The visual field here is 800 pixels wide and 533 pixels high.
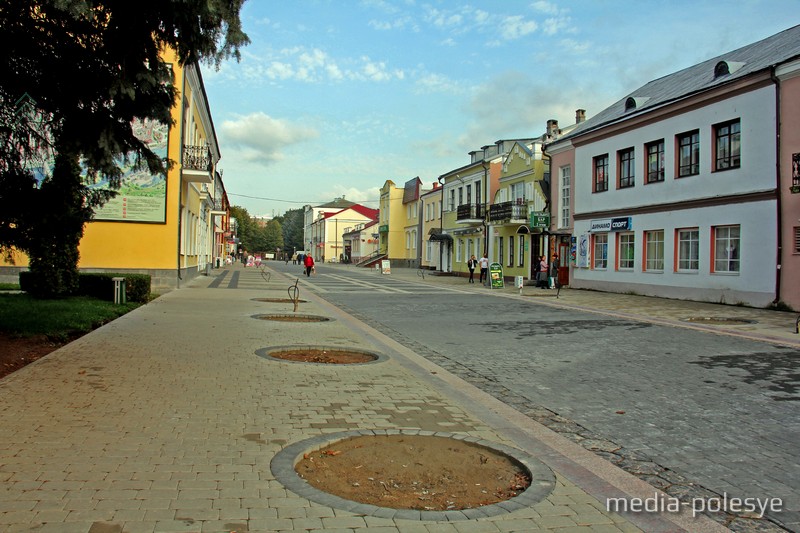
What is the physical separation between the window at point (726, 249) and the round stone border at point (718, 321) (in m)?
4.60

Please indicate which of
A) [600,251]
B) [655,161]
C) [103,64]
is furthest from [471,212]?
[103,64]

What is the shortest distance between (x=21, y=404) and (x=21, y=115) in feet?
13.9

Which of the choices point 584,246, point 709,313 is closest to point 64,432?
point 709,313

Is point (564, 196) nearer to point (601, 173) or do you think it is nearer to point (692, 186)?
point (601, 173)

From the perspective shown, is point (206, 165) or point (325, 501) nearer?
point (325, 501)

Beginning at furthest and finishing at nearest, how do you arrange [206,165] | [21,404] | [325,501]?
[206,165], [21,404], [325,501]

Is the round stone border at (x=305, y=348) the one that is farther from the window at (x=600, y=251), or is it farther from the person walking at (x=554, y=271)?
the person walking at (x=554, y=271)

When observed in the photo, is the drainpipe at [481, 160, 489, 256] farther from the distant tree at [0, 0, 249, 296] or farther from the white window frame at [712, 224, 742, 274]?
the distant tree at [0, 0, 249, 296]

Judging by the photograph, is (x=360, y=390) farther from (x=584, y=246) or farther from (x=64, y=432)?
(x=584, y=246)

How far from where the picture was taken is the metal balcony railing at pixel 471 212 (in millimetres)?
40094

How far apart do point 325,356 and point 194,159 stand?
19252 millimetres

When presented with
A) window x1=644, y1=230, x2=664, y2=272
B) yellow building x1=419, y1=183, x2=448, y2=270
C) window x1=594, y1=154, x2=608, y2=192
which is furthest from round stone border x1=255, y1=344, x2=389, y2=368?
yellow building x1=419, y1=183, x2=448, y2=270

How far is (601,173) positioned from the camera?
27469mm

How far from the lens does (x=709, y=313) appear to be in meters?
17.3
